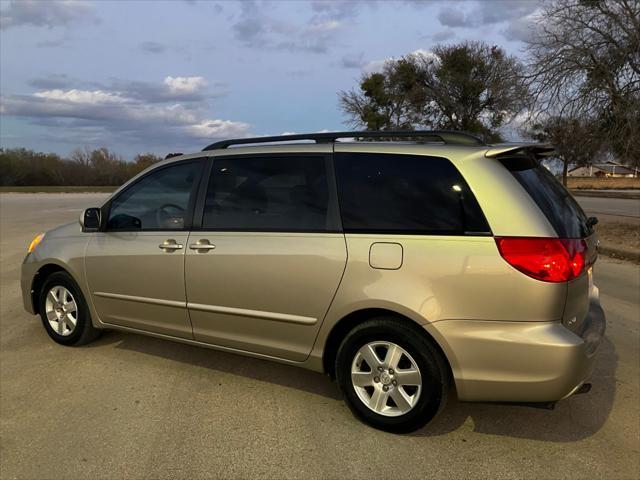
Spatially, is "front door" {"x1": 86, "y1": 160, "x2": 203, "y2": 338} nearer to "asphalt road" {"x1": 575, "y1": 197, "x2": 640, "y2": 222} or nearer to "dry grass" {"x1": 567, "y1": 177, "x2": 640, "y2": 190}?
"asphalt road" {"x1": 575, "y1": 197, "x2": 640, "y2": 222}

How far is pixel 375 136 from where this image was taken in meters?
3.38

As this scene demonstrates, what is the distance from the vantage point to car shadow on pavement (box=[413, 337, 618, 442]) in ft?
10.4

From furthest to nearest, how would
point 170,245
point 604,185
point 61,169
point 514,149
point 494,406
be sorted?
1. point 61,169
2. point 604,185
3. point 170,245
4. point 494,406
5. point 514,149

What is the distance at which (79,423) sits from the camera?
327 cm

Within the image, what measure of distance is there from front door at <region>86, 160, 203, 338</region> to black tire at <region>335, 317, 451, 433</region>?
1.33 meters

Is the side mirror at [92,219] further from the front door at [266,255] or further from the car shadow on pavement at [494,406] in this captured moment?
the car shadow on pavement at [494,406]

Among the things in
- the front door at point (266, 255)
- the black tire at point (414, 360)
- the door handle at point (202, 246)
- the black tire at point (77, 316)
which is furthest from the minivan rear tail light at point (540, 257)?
the black tire at point (77, 316)

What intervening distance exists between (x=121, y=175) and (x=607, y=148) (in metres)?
64.8

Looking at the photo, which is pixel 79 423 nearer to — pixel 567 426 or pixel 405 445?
pixel 405 445

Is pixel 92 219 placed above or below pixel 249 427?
above

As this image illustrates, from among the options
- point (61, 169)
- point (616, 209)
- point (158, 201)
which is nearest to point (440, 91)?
point (616, 209)

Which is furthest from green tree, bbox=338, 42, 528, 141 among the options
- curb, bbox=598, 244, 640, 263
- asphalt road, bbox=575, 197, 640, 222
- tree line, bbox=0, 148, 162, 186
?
tree line, bbox=0, 148, 162, 186

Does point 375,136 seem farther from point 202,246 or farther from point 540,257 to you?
point 202,246

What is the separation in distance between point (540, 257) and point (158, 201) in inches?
113
